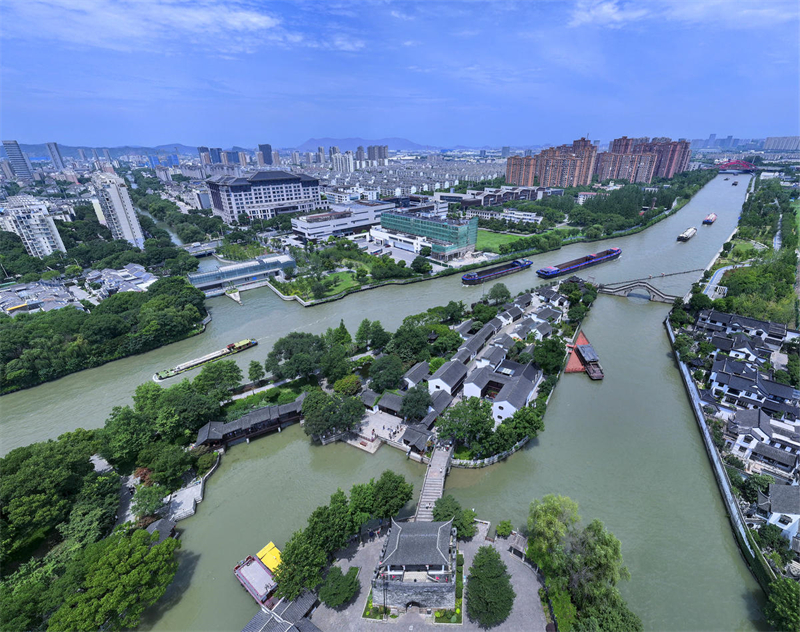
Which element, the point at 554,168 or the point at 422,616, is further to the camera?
the point at 554,168

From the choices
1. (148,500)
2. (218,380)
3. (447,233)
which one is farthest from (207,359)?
(447,233)

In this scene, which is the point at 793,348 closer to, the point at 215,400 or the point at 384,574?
the point at 384,574

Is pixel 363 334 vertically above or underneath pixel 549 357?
above

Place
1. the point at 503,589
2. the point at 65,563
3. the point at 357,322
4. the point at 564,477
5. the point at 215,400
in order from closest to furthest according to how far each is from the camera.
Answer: the point at 503,589
the point at 65,563
the point at 564,477
the point at 215,400
the point at 357,322

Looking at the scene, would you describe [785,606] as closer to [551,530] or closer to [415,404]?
[551,530]

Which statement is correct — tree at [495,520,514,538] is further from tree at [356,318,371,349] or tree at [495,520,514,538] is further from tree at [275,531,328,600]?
tree at [356,318,371,349]

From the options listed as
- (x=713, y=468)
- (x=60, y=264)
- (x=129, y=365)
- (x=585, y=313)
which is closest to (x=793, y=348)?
(x=585, y=313)
